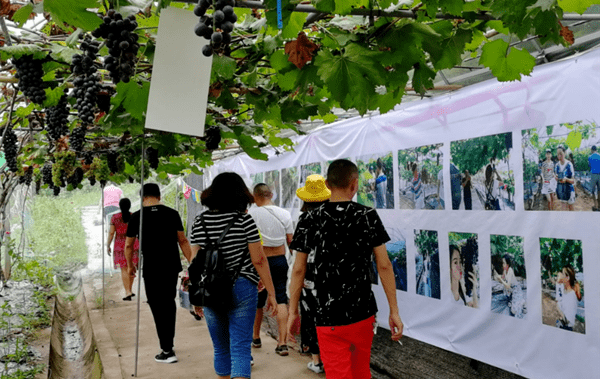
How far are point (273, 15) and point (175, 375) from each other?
159 inches

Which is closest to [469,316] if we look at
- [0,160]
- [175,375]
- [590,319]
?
[590,319]

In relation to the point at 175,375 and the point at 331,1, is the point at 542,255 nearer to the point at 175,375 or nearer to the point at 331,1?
the point at 331,1

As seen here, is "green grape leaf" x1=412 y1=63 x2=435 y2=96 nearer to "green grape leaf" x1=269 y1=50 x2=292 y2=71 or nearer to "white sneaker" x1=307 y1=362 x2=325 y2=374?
"green grape leaf" x1=269 y1=50 x2=292 y2=71

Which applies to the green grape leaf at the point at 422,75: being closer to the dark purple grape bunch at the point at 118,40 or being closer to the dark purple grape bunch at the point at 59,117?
the dark purple grape bunch at the point at 118,40

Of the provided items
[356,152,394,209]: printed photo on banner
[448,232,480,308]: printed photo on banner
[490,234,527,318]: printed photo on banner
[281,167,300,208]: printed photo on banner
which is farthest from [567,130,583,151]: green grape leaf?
[281,167,300,208]: printed photo on banner

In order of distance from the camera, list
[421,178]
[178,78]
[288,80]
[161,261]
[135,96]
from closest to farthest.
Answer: [178,78] → [135,96] → [288,80] → [421,178] → [161,261]

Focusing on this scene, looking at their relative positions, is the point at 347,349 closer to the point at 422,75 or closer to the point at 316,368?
the point at 422,75

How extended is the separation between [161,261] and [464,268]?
9.44 ft

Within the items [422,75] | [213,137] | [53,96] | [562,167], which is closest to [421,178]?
[562,167]

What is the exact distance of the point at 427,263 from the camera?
15.1ft

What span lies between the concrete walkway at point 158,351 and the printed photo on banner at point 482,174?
2146 mm

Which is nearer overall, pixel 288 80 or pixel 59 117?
pixel 288 80

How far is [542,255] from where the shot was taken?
11.6ft

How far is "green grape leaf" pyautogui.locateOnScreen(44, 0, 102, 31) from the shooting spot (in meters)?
1.56
